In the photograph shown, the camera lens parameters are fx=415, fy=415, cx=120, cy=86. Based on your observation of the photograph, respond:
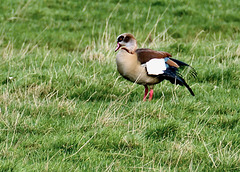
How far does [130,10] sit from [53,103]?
9629 mm

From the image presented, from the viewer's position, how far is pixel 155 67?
5.66m

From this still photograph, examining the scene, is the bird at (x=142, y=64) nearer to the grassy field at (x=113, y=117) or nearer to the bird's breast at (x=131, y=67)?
the bird's breast at (x=131, y=67)

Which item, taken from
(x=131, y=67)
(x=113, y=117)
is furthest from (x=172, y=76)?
(x=113, y=117)

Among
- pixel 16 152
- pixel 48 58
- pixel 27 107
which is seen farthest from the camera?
pixel 48 58

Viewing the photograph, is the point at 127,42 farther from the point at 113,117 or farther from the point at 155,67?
the point at 113,117

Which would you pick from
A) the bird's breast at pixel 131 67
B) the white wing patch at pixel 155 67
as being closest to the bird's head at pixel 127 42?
the bird's breast at pixel 131 67

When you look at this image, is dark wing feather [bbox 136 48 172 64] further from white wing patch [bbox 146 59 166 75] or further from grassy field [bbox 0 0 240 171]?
grassy field [bbox 0 0 240 171]

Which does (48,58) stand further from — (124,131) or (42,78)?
(124,131)

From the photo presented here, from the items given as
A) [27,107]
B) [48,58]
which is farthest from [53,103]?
[48,58]

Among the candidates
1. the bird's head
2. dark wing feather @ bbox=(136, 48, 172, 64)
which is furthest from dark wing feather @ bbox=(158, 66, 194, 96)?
the bird's head

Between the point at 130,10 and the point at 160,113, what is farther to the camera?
the point at 130,10

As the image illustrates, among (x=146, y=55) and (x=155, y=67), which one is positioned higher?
(x=146, y=55)

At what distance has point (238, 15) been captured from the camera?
14.5 meters

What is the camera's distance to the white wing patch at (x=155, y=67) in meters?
5.65
